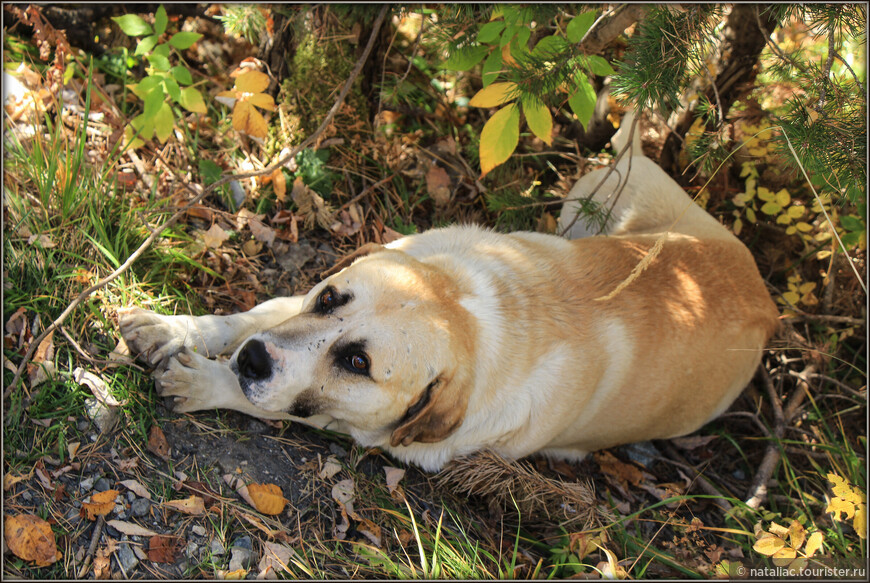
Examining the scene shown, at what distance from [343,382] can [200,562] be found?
947 millimetres

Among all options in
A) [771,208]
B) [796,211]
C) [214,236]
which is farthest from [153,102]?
[796,211]

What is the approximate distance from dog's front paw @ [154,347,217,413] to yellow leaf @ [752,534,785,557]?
106 inches

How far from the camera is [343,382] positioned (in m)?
2.96

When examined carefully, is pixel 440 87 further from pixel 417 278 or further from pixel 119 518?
pixel 119 518

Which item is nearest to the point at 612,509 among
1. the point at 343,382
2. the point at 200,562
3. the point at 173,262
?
the point at 343,382

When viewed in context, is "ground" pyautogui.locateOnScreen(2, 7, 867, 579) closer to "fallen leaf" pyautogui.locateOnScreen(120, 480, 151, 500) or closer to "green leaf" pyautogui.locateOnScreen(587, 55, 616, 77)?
"fallen leaf" pyautogui.locateOnScreen(120, 480, 151, 500)

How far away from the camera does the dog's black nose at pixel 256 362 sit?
2.87 metres

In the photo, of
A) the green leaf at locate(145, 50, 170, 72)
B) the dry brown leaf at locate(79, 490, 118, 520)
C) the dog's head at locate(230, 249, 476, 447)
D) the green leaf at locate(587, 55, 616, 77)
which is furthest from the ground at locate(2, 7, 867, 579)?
the green leaf at locate(587, 55, 616, 77)

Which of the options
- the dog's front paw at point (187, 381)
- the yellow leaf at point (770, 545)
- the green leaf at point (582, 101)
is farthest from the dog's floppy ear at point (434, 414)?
the yellow leaf at point (770, 545)

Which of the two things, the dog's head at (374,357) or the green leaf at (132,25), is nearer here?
the dog's head at (374,357)

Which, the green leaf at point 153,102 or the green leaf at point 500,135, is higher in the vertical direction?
the green leaf at point 500,135

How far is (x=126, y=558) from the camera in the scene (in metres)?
2.60

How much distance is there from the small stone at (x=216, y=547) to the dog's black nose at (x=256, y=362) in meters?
0.71

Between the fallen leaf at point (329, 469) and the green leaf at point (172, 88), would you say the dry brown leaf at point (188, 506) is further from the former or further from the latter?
the green leaf at point (172, 88)
